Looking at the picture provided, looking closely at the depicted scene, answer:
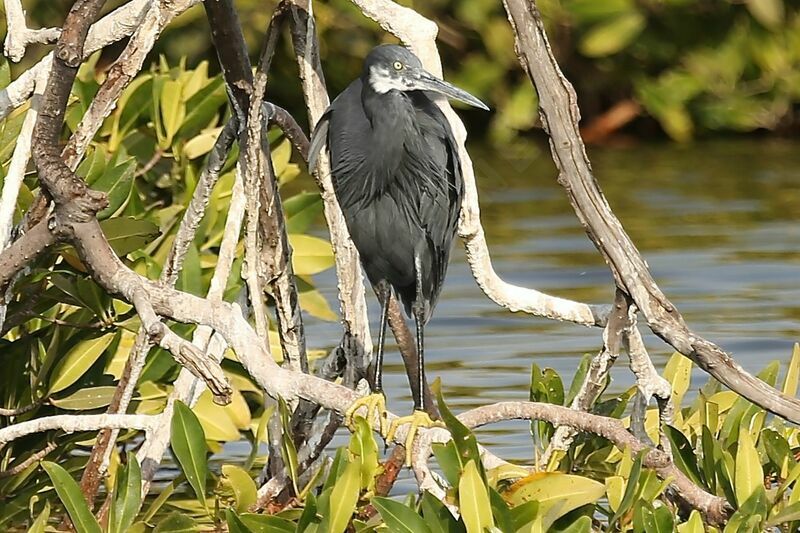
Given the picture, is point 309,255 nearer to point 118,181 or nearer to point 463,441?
point 118,181

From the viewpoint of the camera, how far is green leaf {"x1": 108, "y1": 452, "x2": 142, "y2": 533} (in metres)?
3.08

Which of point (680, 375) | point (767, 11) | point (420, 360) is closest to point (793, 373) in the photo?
point (680, 375)

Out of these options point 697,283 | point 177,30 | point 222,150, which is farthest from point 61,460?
point 177,30

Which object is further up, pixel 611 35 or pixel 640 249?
pixel 611 35

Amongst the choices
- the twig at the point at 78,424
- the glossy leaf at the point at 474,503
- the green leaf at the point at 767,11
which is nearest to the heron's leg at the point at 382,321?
the twig at the point at 78,424

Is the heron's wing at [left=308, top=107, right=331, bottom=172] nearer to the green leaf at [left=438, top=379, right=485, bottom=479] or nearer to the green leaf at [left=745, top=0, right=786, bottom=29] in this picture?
the green leaf at [left=438, top=379, right=485, bottom=479]

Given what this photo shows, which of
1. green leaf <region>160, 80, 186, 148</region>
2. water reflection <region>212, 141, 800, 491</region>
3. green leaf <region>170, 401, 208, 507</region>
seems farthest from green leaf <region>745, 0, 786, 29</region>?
green leaf <region>170, 401, 208, 507</region>

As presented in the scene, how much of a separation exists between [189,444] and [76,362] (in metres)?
0.84

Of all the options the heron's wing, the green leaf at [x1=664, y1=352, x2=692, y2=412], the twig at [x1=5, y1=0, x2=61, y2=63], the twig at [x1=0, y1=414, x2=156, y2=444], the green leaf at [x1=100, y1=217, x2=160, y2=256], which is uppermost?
the twig at [x1=5, y1=0, x2=61, y2=63]

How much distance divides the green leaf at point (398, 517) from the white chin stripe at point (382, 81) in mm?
1231

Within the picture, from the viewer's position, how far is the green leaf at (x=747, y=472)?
9.73ft

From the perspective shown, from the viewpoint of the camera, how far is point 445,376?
19.4 ft

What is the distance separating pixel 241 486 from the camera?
3.42 metres

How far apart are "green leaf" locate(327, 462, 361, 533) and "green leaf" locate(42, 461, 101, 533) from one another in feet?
1.62
